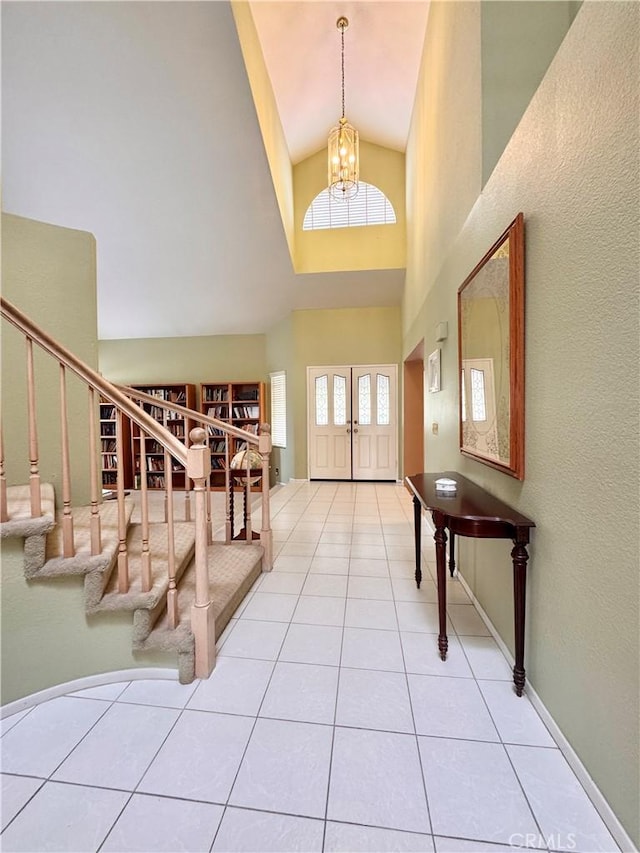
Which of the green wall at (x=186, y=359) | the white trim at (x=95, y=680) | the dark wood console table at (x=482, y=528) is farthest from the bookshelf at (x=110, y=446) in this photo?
the dark wood console table at (x=482, y=528)

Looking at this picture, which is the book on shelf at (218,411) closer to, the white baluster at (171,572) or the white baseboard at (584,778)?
the white baluster at (171,572)

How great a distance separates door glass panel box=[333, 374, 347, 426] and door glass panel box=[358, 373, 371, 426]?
26 centimetres

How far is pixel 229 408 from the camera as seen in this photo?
6.58 meters

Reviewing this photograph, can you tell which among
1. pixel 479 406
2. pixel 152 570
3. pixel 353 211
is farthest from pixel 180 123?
pixel 152 570

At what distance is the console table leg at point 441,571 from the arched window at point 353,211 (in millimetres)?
5152

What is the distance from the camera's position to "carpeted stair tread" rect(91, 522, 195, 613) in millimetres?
1558

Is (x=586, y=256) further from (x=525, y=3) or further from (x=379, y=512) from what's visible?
(x=379, y=512)

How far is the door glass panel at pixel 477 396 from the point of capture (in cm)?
198

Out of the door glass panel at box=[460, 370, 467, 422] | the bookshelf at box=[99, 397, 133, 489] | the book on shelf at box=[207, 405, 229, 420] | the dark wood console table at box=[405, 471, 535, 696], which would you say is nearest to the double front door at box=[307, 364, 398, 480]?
the book on shelf at box=[207, 405, 229, 420]

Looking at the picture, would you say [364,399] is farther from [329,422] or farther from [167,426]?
[167,426]

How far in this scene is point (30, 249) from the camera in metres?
A: 2.17

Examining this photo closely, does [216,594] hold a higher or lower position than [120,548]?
lower

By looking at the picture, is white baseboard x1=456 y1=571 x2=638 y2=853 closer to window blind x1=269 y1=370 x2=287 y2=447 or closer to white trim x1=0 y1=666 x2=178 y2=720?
white trim x1=0 y1=666 x2=178 y2=720

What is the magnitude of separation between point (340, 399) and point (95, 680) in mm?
5087
